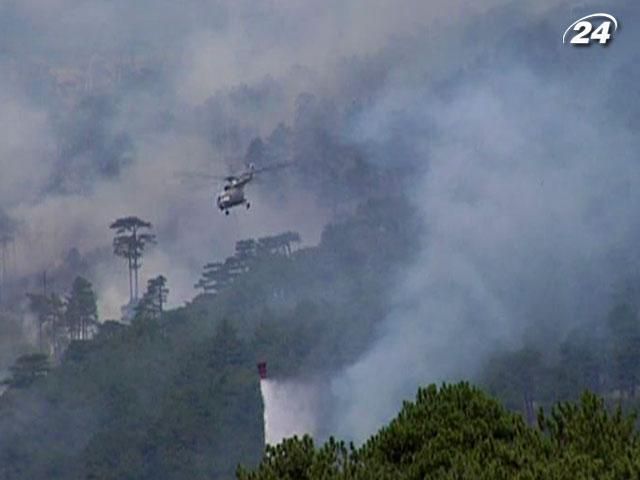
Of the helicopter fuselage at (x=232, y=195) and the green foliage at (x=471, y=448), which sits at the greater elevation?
the helicopter fuselage at (x=232, y=195)

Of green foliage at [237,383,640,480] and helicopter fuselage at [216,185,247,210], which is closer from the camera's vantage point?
green foliage at [237,383,640,480]

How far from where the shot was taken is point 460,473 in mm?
37438

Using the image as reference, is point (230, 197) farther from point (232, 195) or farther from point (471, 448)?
point (471, 448)

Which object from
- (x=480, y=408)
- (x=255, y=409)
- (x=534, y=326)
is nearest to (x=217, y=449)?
(x=255, y=409)

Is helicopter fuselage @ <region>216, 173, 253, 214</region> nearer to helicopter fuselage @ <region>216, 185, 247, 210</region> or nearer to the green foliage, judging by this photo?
helicopter fuselage @ <region>216, 185, 247, 210</region>

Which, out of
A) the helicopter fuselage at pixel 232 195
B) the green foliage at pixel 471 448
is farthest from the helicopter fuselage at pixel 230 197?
the green foliage at pixel 471 448

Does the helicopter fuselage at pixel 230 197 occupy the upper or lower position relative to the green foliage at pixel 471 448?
upper

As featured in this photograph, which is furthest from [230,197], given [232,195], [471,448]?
[471,448]

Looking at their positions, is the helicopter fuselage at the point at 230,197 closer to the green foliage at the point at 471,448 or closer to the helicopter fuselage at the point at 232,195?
the helicopter fuselage at the point at 232,195

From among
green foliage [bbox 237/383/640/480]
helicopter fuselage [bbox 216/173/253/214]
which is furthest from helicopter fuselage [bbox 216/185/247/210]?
green foliage [bbox 237/383/640/480]

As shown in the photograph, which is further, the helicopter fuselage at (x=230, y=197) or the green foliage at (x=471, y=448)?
the helicopter fuselage at (x=230, y=197)

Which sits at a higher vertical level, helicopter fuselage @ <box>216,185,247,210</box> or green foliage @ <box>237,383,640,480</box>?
helicopter fuselage @ <box>216,185,247,210</box>

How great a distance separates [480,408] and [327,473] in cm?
832

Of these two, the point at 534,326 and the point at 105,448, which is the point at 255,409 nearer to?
the point at 105,448
